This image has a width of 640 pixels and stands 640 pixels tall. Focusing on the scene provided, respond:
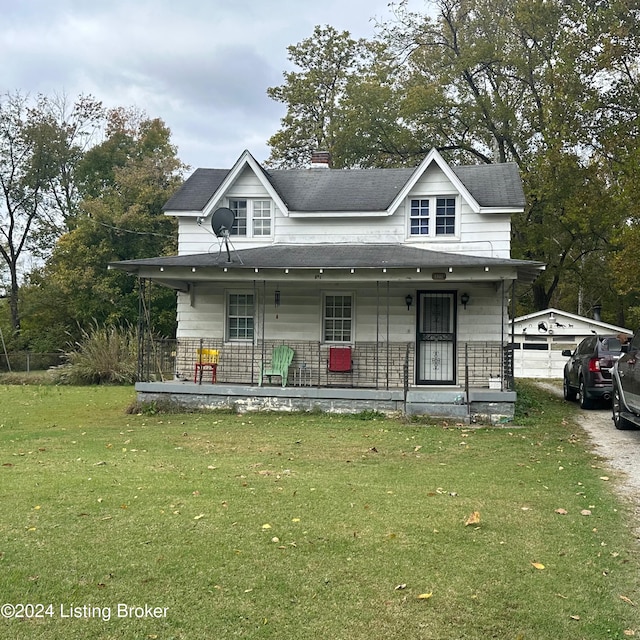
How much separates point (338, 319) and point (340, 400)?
310cm

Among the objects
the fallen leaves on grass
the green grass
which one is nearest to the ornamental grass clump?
the green grass

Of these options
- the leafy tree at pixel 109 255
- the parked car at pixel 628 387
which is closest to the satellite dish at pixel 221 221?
the parked car at pixel 628 387

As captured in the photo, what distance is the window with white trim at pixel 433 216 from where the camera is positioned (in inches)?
661

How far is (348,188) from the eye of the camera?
60.2ft

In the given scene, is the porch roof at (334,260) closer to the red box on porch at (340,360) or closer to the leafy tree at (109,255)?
the red box on porch at (340,360)

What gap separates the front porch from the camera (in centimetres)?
1341

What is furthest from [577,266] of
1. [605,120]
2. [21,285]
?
[21,285]

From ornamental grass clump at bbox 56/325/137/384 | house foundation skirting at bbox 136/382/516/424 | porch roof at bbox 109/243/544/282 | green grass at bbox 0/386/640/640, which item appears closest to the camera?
green grass at bbox 0/386/640/640

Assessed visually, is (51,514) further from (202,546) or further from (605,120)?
(605,120)

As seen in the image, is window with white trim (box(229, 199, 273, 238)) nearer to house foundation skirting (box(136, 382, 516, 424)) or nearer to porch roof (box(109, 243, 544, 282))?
porch roof (box(109, 243, 544, 282))

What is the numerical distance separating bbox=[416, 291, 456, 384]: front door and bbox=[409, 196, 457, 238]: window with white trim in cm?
176

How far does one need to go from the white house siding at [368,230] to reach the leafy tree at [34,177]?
2498 cm

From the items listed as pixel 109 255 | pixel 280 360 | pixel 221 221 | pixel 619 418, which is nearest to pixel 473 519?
pixel 619 418

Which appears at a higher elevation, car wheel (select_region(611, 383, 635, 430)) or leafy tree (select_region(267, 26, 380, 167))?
leafy tree (select_region(267, 26, 380, 167))
